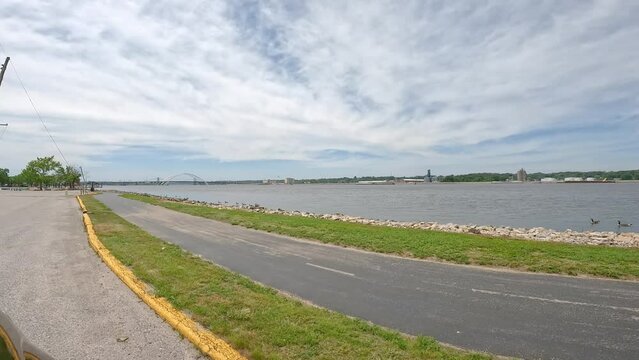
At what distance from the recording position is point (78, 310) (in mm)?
6465

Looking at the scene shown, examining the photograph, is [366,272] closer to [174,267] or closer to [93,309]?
[174,267]

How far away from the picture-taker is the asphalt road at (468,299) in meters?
6.16

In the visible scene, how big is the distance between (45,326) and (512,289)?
9.04 meters

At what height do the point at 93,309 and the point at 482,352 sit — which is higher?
the point at 93,309

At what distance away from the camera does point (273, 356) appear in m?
4.88

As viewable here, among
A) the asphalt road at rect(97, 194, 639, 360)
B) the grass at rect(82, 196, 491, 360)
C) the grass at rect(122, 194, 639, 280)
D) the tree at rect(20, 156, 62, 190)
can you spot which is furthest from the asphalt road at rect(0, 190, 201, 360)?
the tree at rect(20, 156, 62, 190)

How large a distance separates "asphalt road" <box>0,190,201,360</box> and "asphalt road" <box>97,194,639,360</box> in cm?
334

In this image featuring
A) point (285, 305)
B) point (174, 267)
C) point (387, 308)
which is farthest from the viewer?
point (174, 267)

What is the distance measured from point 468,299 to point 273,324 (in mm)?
4447

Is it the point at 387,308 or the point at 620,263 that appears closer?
the point at 387,308

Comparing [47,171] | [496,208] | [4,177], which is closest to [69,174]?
[47,171]

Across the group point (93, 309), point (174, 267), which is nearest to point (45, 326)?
point (93, 309)

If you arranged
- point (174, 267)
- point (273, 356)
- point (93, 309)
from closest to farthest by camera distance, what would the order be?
point (273, 356) < point (93, 309) < point (174, 267)

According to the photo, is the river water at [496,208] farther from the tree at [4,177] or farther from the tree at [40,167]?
the tree at [4,177]
